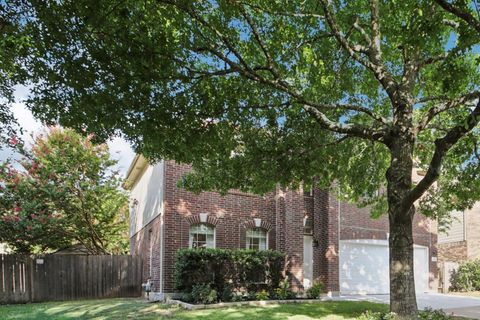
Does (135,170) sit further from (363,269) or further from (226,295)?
(363,269)

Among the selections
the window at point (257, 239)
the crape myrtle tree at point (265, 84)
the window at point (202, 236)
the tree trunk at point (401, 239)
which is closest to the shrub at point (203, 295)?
the window at point (202, 236)

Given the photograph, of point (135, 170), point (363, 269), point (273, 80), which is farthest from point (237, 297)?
point (135, 170)

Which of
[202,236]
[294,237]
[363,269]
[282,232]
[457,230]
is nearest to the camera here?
[202,236]

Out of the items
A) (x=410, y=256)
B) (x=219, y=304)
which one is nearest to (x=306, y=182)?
(x=410, y=256)

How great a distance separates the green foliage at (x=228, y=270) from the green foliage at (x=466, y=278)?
1039cm

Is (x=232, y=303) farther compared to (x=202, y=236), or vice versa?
(x=202, y=236)

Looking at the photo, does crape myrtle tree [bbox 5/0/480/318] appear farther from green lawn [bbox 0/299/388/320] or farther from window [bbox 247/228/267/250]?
window [bbox 247/228/267/250]

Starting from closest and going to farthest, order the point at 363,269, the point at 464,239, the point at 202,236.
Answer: the point at 202,236
the point at 363,269
the point at 464,239

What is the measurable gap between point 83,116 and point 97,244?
1523cm

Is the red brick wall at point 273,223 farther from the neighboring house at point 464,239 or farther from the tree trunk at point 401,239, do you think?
the neighboring house at point 464,239

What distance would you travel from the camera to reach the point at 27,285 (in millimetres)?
15367

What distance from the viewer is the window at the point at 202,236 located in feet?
48.3

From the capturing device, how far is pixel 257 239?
15914mm

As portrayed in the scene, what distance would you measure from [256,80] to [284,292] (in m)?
8.91
